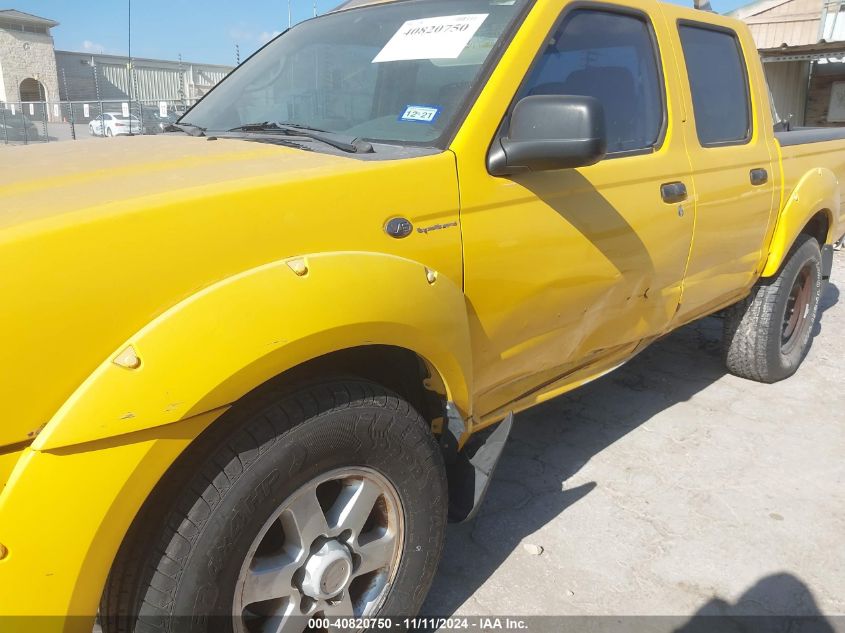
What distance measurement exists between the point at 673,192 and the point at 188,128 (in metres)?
1.95

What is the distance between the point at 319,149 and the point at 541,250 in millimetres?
765

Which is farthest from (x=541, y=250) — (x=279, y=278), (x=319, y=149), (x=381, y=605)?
(x=381, y=605)

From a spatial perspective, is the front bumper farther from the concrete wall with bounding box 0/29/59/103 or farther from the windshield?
the concrete wall with bounding box 0/29/59/103

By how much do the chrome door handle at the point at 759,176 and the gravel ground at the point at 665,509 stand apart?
130cm

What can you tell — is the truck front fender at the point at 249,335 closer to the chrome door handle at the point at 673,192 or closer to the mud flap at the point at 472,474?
the mud flap at the point at 472,474

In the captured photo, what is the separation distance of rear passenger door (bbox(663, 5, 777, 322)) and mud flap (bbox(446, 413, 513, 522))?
1380 millimetres

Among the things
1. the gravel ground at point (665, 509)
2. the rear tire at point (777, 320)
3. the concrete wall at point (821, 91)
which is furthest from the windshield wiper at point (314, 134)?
the concrete wall at point (821, 91)

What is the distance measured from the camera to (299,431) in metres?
1.67

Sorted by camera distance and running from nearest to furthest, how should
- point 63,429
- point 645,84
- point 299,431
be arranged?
point 63,429 < point 299,431 < point 645,84

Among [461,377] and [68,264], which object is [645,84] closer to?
[461,377]

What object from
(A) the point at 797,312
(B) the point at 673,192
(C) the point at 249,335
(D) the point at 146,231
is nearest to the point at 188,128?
(D) the point at 146,231

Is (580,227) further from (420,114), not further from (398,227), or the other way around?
(398,227)

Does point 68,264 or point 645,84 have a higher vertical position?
point 645,84

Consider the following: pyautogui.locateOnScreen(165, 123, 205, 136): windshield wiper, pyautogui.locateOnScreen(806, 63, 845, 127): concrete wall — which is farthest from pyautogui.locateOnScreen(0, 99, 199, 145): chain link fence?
pyautogui.locateOnScreen(165, 123, 205, 136): windshield wiper
